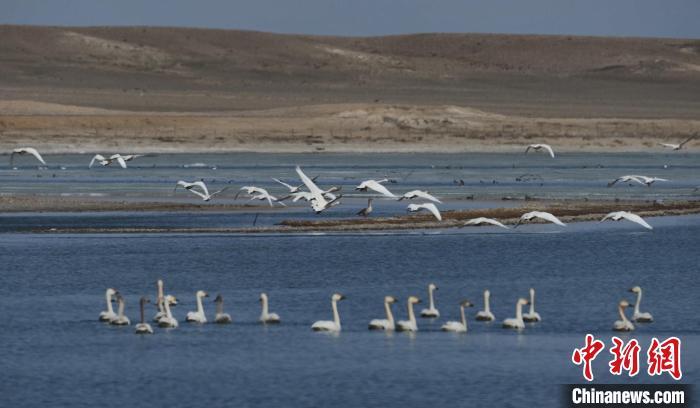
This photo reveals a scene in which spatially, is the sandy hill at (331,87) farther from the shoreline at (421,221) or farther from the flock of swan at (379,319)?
the flock of swan at (379,319)

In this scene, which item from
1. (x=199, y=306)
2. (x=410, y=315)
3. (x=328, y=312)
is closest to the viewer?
(x=410, y=315)

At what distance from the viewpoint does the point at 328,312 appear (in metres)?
22.9

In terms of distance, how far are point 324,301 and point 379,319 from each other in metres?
2.30

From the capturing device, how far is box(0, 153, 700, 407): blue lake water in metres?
18.0

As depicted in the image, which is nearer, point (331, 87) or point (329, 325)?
point (329, 325)

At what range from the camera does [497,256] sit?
1168 inches

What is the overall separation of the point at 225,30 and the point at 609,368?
417ft

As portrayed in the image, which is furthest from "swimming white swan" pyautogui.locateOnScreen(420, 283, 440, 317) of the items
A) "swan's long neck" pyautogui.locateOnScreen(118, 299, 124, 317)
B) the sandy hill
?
the sandy hill

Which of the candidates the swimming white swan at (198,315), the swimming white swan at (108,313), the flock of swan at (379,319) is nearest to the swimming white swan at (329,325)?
the flock of swan at (379,319)

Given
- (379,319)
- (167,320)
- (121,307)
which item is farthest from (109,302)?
(379,319)

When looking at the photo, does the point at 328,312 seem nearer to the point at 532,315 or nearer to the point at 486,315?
the point at 486,315

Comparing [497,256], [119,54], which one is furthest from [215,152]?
[119,54]

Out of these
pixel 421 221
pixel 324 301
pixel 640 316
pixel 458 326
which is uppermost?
pixel 421 221

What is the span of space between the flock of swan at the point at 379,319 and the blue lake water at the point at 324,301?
154 mm
